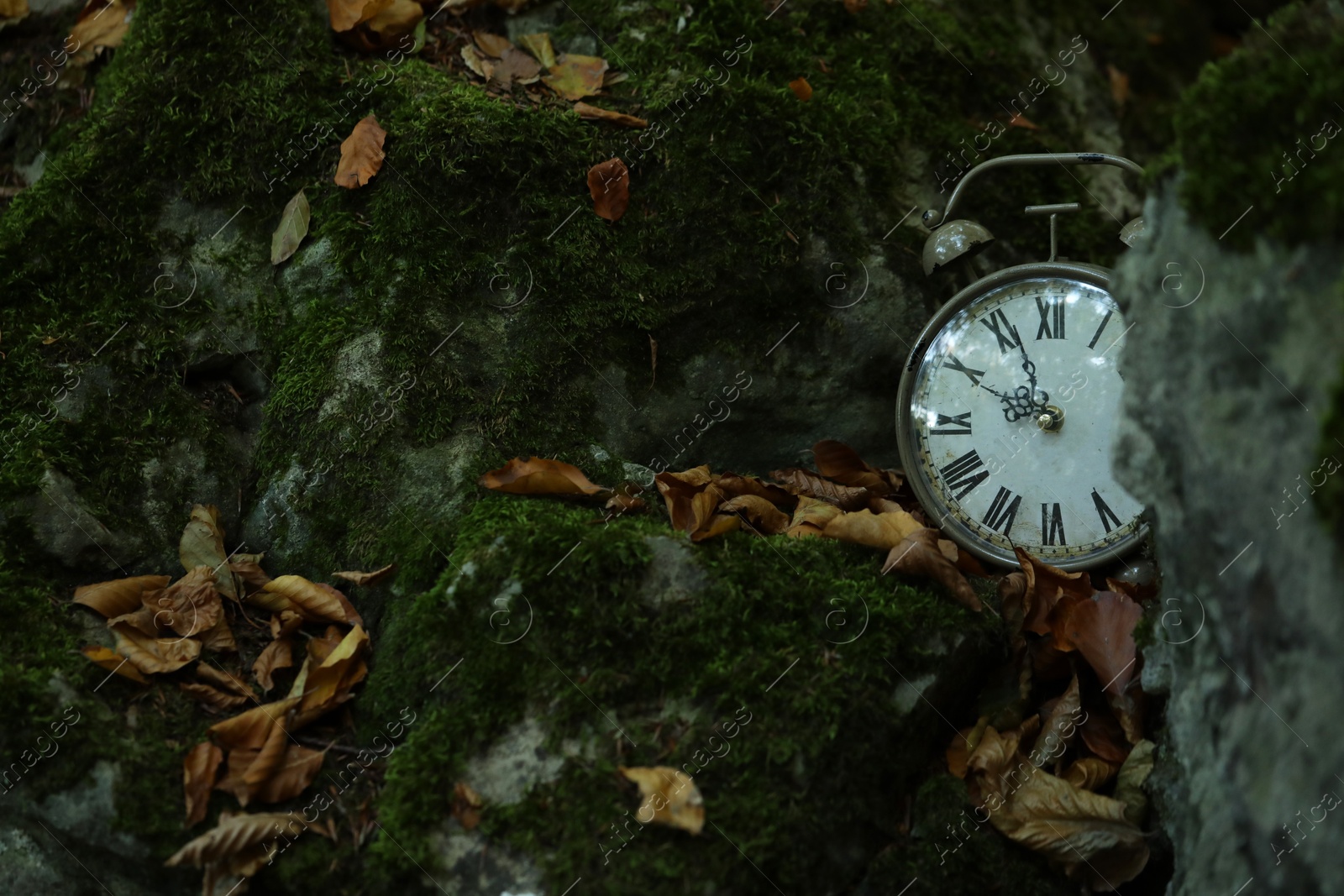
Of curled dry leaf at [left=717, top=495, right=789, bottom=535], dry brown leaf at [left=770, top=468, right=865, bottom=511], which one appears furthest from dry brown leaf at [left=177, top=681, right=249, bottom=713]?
dry brown leaf at [left=770, top=468, right=865, bottom=511]

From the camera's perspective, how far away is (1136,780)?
2.74m

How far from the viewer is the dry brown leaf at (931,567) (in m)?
2.90

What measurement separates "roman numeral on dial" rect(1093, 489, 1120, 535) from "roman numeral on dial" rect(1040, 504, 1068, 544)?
107 mm

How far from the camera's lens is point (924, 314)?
147 inches

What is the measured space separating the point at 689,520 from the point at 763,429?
0.77 metres

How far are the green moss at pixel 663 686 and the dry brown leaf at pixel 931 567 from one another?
40 mm

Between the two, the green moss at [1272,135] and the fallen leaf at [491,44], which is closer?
the green moss at [1272,135]

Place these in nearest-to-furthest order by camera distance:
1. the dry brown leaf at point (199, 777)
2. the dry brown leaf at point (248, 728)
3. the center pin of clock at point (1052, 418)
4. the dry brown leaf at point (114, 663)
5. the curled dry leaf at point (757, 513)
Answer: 1. the dry brown leaf at point (199, 777)
2. the dry brown leaf at point (248, 728)
3. the dry brown leaf at point (114, 663)
4. the curled dry leaf at point (757, 513)
5. the center pin of clock at point (1052, 418)

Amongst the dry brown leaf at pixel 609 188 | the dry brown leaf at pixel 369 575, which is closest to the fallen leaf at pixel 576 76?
the dry brown leaf at pixel 609 188

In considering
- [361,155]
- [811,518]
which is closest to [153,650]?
[361,155]

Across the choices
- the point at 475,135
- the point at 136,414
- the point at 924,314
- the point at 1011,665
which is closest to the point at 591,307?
the point at 475,135

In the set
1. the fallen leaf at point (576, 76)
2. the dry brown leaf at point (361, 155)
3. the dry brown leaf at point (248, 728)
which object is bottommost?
the dry brown leaf at point (248, 728)

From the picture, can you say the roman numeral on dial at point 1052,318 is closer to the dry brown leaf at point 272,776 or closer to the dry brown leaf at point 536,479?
the dry brown leaf at point 536,479

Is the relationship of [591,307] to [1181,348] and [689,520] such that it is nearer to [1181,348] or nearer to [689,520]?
[689,520]
